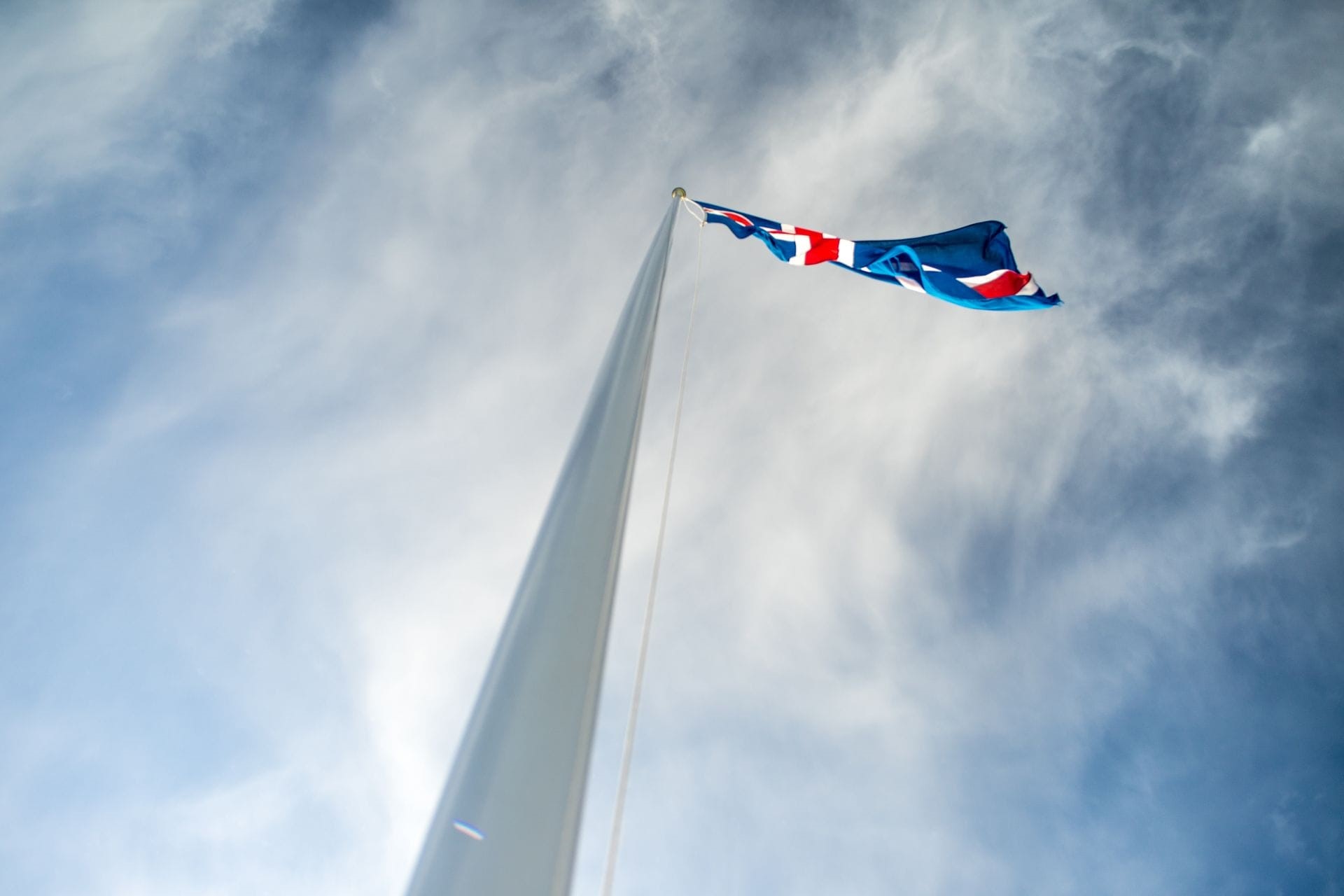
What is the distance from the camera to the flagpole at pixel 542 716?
7.48 feet

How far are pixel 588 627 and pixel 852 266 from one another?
1013 cm

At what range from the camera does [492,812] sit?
238 centimetres

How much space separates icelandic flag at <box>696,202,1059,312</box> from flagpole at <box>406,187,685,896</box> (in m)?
8.72

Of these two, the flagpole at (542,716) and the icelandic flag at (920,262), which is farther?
the icelandic flag at (920,262)

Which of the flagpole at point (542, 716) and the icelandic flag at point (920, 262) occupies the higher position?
the icelandic flag at point (920, 262)

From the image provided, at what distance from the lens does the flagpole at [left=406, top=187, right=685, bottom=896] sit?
7.48 feet

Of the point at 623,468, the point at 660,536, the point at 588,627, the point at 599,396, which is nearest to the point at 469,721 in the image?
the point at 588,627

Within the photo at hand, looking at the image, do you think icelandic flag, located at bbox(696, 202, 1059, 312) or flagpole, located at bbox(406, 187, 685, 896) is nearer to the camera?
flagpole, located at bbox(406, 187, 685, 896)

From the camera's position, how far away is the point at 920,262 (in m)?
11.7

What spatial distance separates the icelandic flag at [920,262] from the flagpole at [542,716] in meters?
8.72

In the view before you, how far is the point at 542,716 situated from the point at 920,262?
35.7ft

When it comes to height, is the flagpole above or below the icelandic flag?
below

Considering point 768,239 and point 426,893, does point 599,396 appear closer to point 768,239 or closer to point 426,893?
point 426,893

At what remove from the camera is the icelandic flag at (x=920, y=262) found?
1169 centimetres
